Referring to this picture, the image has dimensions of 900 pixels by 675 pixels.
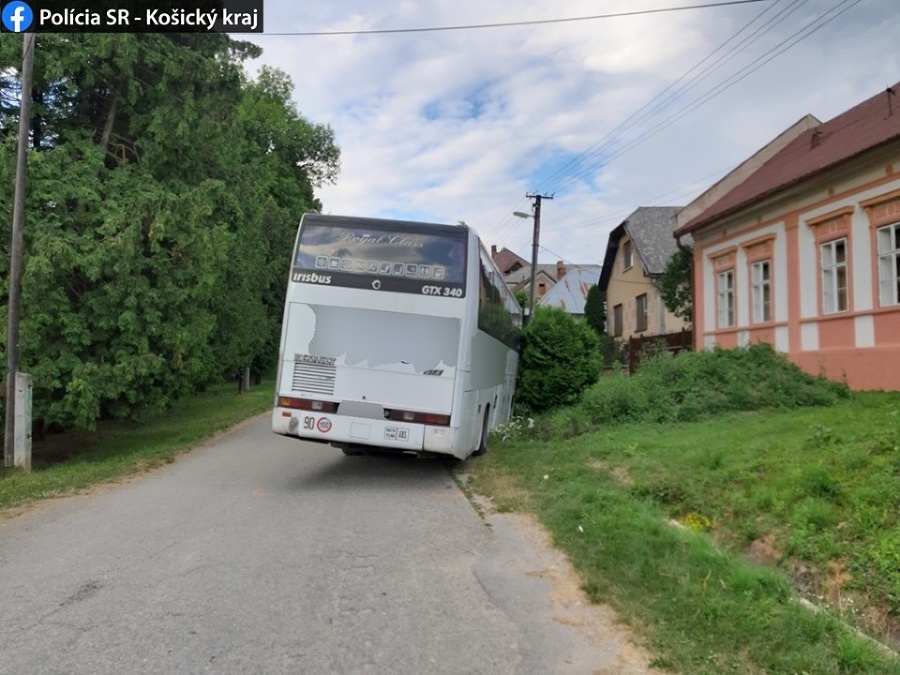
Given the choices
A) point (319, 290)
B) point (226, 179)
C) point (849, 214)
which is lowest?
point (319, 290)

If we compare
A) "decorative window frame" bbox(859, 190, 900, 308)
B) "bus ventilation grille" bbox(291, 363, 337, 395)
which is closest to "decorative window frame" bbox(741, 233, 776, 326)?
"decorative window frame" bbox(859, 190, 900, 308)

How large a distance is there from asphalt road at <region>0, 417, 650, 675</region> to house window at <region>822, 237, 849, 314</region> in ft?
34.9

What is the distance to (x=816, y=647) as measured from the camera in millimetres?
4008

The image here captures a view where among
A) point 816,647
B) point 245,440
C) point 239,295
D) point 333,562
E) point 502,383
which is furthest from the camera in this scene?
point 239,295

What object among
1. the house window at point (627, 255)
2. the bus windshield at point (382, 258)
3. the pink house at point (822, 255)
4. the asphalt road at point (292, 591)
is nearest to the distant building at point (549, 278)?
the house window at point (627, 255)

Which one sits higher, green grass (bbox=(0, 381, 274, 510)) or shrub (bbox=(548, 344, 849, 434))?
shrub (bbox=(548, 344, 849, 434))

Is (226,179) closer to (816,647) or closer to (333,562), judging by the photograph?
(333,562)

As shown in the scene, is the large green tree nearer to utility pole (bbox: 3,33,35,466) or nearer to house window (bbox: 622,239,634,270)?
utility pole (bbox: 3,33,35,466)

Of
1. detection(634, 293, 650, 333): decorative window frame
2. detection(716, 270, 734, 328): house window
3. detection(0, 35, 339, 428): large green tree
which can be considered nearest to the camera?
detection(0, 35, 339, 428): large green tree

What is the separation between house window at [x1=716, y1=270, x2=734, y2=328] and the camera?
19891 mm

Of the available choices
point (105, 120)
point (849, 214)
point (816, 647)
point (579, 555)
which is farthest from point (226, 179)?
point (816, 647)

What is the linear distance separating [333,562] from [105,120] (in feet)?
46.8

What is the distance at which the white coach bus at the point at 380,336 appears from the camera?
9469 mm

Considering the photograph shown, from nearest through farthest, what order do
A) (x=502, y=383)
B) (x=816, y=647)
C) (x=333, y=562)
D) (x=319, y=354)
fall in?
1. (x=816, y=647)
2. (x=333, y=562)
3. (x=319, y=354)
4. (x=502, y=383)
